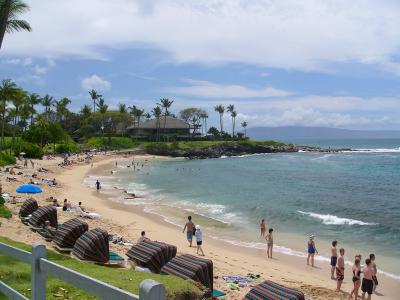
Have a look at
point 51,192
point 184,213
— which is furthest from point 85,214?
point 51,192

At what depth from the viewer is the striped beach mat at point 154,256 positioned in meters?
12.4

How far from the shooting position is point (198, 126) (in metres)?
131

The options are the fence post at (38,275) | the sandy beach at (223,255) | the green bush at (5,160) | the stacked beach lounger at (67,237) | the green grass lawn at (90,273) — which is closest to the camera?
the fence post at (38,275)

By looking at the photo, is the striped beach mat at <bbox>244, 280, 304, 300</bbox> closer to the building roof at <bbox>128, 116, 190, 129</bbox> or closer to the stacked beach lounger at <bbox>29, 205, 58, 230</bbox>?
the stacked beach lounger at <bbox>29, 205, 58, 230</bbox>

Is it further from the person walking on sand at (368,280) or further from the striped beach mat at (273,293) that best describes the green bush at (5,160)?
the striped beach mat at (273,293)

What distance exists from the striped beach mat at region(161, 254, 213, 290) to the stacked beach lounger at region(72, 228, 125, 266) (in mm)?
3086

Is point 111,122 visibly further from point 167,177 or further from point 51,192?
point 51,192

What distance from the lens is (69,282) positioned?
3.79 metres

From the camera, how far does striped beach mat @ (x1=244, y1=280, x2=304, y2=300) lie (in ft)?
31.2

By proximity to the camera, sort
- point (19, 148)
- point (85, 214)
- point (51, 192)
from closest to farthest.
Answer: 1. point (85, 214)
2. point (51, 192)
3. point (19, 148)

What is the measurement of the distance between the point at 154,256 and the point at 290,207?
79.1 feet

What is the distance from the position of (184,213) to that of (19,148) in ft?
150

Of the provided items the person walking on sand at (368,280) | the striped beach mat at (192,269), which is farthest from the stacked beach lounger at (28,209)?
the person walking on sand at (368,280)

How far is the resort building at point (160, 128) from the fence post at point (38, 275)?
11632 centimetres
